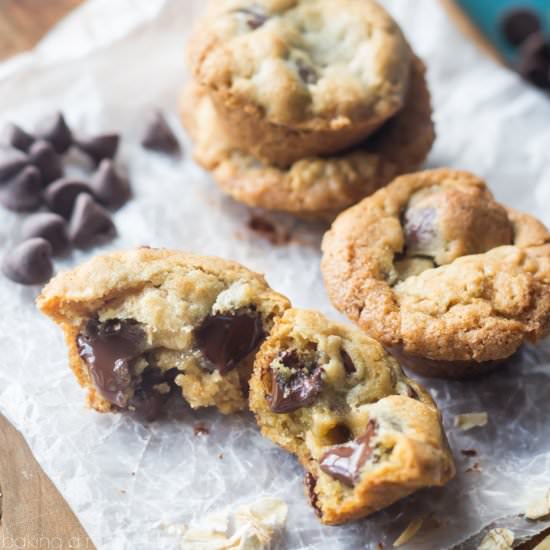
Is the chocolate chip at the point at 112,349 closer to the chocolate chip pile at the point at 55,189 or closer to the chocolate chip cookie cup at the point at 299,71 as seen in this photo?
the chocolate chip pile at the point at 55,189

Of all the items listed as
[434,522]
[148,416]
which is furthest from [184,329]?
[434,522]

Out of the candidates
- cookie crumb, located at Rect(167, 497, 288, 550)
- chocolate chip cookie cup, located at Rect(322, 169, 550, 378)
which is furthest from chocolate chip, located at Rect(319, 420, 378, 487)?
chocolate chip cookie cup, located at Rect(322, 169, 550, 378)

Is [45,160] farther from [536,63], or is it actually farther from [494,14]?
[494,14]

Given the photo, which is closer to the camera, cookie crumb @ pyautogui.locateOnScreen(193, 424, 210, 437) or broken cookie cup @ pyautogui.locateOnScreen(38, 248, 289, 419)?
broken cookie cup @ pyautogui.locateOnScreen(38, 248, 289, 419)

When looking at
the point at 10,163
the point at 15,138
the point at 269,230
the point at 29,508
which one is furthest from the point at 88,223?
the point at 29,508

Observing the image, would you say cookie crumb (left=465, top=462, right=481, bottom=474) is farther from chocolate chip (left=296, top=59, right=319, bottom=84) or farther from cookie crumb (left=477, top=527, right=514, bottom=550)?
chocolate chip (left=296, top=59, right=319, bottom=84)

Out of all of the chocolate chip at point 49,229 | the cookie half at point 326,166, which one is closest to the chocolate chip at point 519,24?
the cookie half at point 326,166

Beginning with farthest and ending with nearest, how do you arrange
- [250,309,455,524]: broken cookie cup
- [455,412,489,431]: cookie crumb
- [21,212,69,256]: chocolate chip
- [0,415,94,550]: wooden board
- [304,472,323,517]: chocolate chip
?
[21,212,69,256]: chocolate chip
[455,412,489,431]: cookie crumb
[0,415,94,550]: wooden board
[304,472,323,517]: chocolate chip
[250,309,455,524]: broken cookie cup
